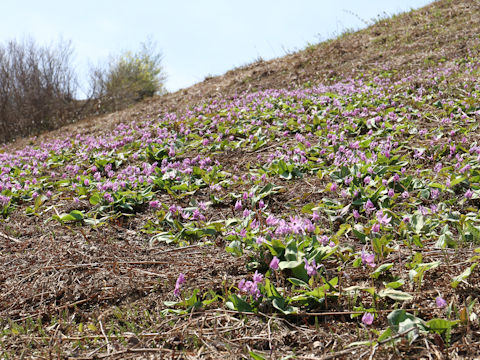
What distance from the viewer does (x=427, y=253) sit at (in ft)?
8.02

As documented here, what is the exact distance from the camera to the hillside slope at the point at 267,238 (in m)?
1.97

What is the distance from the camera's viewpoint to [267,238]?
8.52 feet

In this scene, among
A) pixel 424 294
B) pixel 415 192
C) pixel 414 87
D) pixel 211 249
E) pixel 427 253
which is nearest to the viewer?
pixel 424 294

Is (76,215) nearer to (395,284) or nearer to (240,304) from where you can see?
(240,304)

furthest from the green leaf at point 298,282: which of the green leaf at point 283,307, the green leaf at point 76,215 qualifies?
the green leaf at point 76,215

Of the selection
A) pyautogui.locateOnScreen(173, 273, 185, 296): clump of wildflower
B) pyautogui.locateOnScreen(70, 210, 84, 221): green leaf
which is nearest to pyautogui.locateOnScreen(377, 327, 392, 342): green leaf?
pyautogui.locateOnScreen(173, 273, 185, 296): clump of wildflower

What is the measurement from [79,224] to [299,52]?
12026mm

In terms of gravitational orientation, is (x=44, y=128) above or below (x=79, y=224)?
above

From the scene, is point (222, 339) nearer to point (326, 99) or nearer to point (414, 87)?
point (326, 99)

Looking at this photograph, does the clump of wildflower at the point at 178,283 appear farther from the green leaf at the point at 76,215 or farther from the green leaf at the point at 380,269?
the green leaf at the point at 76,215

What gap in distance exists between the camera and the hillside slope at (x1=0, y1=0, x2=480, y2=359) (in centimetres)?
197

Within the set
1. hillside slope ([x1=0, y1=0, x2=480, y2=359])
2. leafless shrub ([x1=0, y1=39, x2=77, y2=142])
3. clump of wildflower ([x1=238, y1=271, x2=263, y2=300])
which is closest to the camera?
hillside slope ([x1=0, y1=0, x2=480, y2=359])

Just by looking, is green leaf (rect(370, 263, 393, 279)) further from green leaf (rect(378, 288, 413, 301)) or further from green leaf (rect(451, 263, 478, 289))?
green leaf (rect(451, 263, 478, 289))

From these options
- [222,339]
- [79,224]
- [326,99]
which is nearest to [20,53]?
[326,99]
